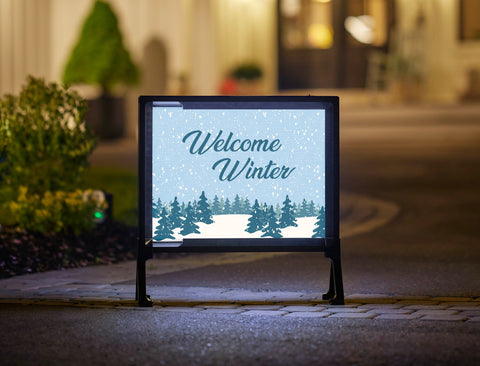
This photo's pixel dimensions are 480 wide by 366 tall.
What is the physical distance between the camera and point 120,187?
1350 cm

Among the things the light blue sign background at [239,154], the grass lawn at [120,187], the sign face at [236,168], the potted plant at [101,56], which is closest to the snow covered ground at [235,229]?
the sign face at [236,168]

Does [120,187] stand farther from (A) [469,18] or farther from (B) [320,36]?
(B) [320,36]

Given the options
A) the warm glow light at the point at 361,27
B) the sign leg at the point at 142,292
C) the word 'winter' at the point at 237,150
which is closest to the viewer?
the sign leg at the point at 142,292

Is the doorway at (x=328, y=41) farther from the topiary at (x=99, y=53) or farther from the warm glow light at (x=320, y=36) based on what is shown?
the topiary at (x=99, y=53)

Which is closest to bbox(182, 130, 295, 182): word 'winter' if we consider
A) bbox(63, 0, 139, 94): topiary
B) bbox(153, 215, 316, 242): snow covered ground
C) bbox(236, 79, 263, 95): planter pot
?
bbox(153, 215, 316, 242): snow covered ground

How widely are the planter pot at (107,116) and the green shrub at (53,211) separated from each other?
409 inches

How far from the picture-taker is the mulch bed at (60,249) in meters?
8.53

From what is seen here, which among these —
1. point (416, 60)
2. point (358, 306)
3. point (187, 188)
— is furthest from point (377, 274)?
point (416, 60)

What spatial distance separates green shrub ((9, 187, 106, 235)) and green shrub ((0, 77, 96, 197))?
0.49ft

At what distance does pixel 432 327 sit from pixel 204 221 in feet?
5.54

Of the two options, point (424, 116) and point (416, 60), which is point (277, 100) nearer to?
point (424, 116)

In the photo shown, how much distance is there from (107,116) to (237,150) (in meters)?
13.2

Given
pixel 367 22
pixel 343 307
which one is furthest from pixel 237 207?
pixel 367 22

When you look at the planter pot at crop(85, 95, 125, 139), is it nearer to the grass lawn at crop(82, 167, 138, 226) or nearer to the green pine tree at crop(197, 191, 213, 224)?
the grass lawn at crop(82, 167, 138, 226)
